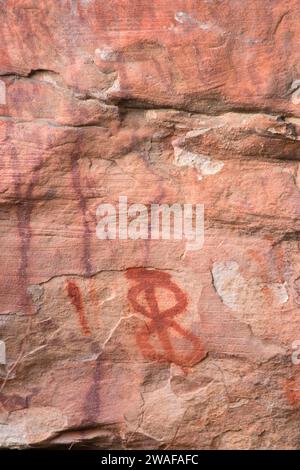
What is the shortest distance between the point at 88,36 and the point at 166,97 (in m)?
0.26

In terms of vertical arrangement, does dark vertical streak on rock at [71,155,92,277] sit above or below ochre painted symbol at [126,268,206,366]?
above

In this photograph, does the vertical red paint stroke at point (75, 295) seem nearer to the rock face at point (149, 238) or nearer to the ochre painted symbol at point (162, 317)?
the rock face at point (149, 238)

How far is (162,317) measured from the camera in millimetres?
1918

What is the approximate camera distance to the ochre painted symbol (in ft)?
6.29

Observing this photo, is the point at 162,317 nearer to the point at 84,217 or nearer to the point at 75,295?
the point at 75,295

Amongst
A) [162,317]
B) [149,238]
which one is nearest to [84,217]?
[149,238]

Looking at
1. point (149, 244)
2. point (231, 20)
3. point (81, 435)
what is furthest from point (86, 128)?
point (81, 435)

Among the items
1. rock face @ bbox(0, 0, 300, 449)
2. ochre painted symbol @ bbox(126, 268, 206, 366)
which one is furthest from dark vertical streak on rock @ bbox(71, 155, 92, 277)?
ochre painted symbol @ bbox(126, 268, 206, 366)

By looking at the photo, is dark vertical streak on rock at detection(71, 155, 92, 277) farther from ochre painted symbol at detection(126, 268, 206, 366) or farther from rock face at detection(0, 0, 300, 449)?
ochre painted symbol at detection(126, 268, 206, 366)

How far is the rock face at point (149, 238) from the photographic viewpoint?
185 cm

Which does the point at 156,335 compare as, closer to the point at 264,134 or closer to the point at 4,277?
the point at 4,277

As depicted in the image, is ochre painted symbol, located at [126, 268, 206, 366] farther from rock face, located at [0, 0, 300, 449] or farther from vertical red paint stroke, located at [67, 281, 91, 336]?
vertical red paint stroke, located at [67, 281, 91, 336]

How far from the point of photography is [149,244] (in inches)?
75.7

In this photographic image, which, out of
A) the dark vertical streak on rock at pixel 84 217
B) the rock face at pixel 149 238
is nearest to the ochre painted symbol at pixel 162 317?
the rock face at pixel 149 238
